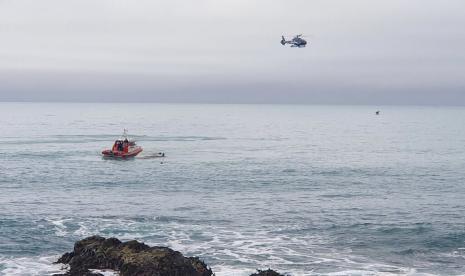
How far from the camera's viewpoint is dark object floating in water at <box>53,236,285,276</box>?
33.7m

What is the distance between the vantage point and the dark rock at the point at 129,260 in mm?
33781

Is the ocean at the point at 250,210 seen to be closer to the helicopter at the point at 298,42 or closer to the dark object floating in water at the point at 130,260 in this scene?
the dark object floating in water at the point at 130,260

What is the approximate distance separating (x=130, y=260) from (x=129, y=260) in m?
0.10

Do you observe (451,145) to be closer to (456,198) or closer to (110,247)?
(456,198)

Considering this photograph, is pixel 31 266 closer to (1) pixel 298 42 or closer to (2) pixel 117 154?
(1) pixel 298 42

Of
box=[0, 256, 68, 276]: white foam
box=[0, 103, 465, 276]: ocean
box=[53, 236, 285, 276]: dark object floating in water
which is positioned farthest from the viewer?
box=[0, 103, 465, 276]: ocean

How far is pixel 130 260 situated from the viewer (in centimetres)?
3531

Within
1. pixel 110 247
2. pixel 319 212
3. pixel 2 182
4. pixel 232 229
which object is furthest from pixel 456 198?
pixel 2 182

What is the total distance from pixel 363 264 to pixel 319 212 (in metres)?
17.0

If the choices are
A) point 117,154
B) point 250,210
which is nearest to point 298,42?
point 250,210

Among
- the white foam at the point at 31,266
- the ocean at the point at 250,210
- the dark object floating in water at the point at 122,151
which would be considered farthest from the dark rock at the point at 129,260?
the dark object floating in water at the point at 122,151

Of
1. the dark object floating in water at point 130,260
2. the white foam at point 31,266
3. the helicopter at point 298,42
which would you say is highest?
the helicopter at point 298,42

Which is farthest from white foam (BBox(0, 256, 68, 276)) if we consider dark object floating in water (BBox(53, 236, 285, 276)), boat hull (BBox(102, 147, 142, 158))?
boat hull (BBox(102, 147, 142, 158))

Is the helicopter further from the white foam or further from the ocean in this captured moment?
the white foam
